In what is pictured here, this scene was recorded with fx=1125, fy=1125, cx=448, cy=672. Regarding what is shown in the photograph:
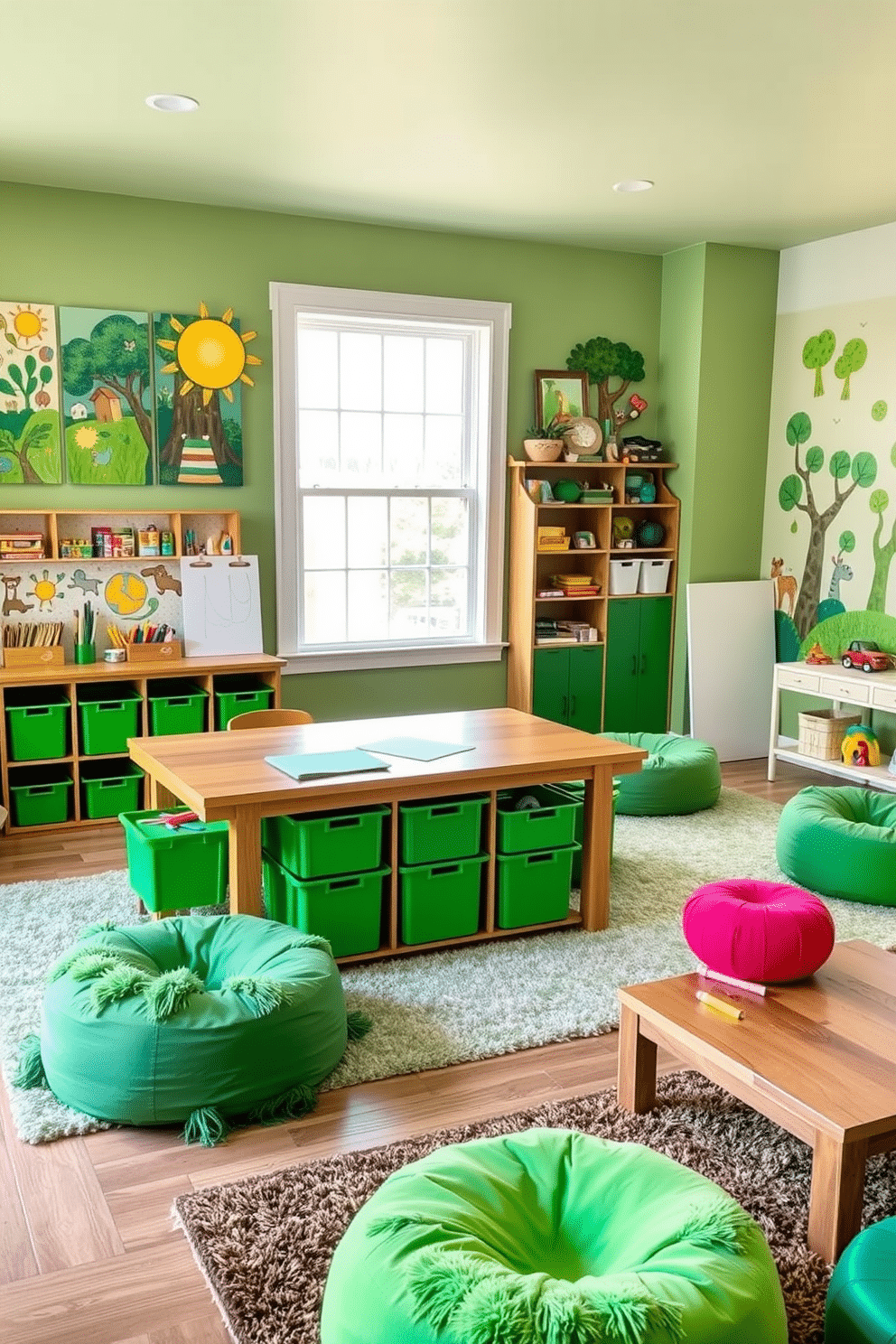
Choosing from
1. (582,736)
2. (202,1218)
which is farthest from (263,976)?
(582,736)

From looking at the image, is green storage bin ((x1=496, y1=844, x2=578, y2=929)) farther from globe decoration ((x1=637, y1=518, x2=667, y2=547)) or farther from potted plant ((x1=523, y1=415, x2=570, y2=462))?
globe decoration ((x1=637, y1=518, x2=667, y2=547))

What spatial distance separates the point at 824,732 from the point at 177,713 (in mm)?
3239

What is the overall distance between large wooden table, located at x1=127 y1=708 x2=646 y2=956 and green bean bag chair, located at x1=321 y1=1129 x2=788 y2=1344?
4.64ft

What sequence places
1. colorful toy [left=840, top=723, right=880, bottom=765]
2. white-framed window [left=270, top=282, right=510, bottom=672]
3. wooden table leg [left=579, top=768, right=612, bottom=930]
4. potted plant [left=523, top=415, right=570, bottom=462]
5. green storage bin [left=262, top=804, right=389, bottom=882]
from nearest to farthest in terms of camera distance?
green storage bin [left=262, top=804, right=389, bottom=882] < wooden table leg [left=579, top=768, right=612, bottom=930] < colorful toy [left=840, top=723, right=880, bottom=765] < white-framed window [left=270, top=282, right=510, bottom=672] < potted plant [left=523, top=415, right=570, bottom=462]

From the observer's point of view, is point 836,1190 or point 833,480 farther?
point 833,480

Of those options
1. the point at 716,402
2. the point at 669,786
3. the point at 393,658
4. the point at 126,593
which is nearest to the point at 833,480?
the point at 716,402

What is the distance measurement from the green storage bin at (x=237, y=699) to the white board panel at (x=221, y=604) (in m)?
0.21

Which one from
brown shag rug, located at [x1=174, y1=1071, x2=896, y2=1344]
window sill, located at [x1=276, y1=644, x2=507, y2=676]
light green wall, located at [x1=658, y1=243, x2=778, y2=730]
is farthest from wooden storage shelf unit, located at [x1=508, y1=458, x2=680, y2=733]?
brown shag rug, located at [x1=174, y1=1071, x2=896, y2=1344]

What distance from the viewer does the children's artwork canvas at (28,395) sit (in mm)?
5078

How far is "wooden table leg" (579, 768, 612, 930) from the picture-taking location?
3.88 meters

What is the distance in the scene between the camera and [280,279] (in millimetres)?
5574

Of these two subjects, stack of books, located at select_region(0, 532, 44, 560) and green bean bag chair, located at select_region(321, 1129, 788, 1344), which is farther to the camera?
stack of books, located at select_region(0, 532, 44, 560)

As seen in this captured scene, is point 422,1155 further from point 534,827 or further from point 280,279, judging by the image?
point 280,279

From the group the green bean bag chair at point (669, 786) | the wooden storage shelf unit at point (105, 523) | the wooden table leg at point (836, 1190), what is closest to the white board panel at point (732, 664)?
the green bean bag chair at point (669, 786)
